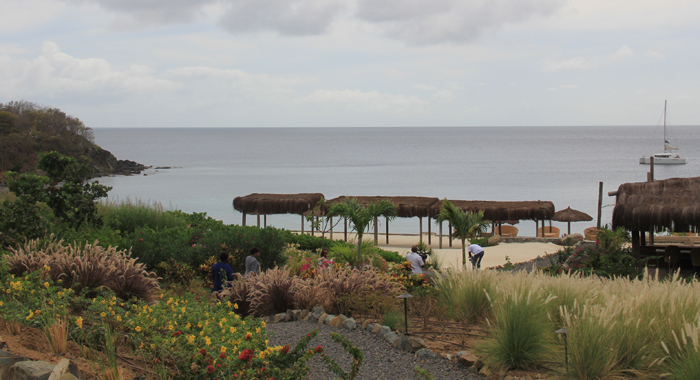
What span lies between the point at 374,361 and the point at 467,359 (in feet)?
2.93

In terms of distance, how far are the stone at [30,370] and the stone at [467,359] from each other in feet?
11.2

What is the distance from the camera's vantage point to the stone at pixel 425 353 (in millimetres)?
5293

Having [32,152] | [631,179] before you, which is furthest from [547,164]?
[32,152]

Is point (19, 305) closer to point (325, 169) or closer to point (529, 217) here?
point (529, 217)

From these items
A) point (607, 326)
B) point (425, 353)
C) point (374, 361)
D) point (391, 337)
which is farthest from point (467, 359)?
point (607, 326)

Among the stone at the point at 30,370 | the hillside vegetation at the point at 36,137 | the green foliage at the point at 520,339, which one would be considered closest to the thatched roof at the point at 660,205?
the green foliage at the point at 520,339

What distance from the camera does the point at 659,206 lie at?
41.1ft

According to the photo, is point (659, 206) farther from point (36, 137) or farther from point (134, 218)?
point (36, 137)

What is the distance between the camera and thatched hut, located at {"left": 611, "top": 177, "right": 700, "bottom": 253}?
483 inches

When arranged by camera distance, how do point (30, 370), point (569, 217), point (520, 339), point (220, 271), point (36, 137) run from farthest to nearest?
point (36, 137)
point (569, 217)
point (220, 271)
point (520, 339)
point (30, 370)

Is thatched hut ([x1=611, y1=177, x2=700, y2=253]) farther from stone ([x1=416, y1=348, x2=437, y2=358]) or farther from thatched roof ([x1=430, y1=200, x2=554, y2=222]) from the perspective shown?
thatched roof ([x1=430, y1=200, x2=554, y2=222])

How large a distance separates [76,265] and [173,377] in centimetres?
349

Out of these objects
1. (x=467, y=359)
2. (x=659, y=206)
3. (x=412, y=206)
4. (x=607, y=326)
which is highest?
(x=659, y=206)

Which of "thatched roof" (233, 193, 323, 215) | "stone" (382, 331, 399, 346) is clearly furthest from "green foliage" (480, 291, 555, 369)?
"thatched roof" (233, 193, 323, 215)
